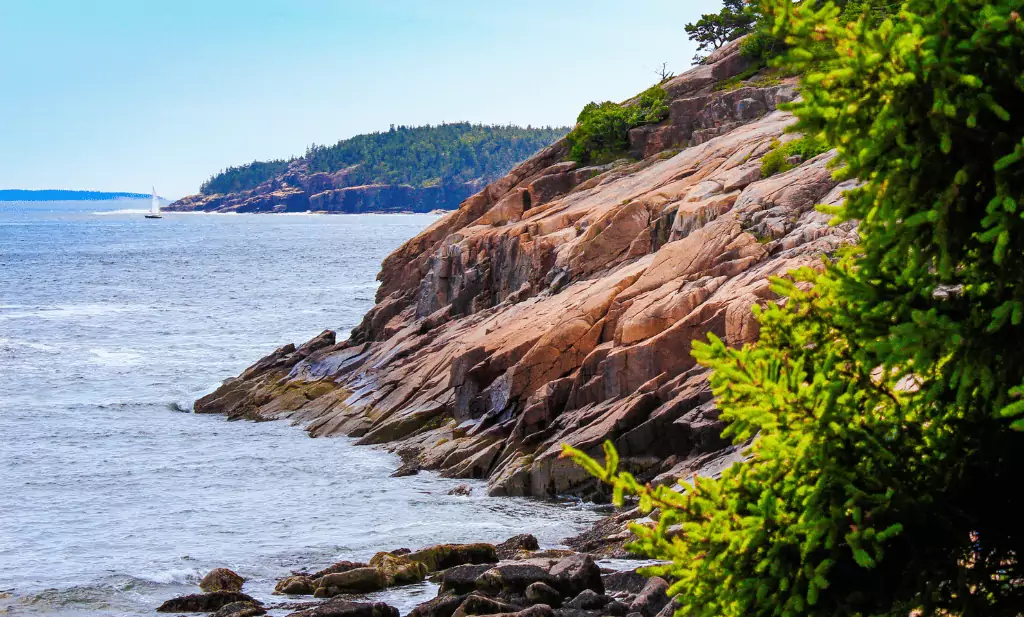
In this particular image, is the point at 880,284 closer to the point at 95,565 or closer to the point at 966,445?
the point at 966,445

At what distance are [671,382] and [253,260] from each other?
120913 millimetres

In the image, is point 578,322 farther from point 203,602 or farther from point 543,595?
→ point 203,602

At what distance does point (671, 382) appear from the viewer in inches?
1050

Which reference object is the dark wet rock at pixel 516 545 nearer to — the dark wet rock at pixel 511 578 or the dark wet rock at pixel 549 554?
the dark wet rock at pixel 549 554

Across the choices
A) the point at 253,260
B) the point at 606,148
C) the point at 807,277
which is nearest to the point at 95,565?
the point at 807,277

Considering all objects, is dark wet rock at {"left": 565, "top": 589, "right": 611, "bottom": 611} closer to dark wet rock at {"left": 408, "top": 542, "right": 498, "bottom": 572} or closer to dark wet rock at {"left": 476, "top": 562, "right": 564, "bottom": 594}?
dark wet rock at {"left": 476, "top": 562, "right": 564, "bottom": 594}

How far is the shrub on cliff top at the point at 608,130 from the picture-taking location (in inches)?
2178

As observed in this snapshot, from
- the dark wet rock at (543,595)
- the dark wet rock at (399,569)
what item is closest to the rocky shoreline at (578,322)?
the dark wet rock at (543,595)

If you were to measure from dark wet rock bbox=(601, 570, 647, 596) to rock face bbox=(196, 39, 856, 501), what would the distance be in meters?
4.35

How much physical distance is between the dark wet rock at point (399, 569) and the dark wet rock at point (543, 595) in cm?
423

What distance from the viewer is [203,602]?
2027cm

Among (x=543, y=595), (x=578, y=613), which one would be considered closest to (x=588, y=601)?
(x=578, y=613)

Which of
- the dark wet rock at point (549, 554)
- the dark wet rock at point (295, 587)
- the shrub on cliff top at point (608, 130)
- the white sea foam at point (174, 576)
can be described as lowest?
the white sea foam at point (174, 576)

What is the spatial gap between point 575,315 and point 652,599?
1540 centimetres
